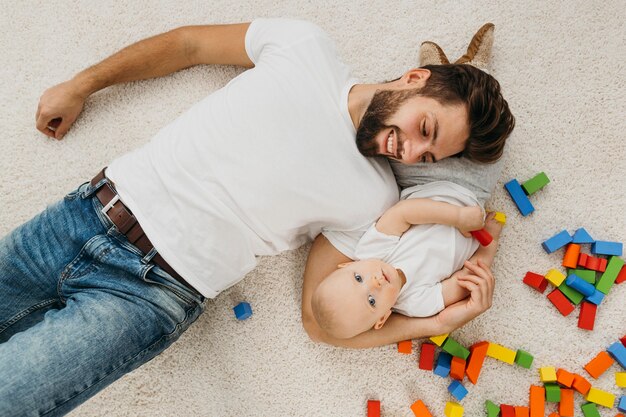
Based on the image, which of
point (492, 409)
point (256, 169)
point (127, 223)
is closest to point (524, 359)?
point (492, 409)

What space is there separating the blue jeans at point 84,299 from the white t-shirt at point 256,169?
0.09m

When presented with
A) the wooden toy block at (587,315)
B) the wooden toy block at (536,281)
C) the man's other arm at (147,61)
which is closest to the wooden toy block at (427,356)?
the wooden toy block at (536,281)

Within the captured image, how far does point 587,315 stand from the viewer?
1618 millimetres

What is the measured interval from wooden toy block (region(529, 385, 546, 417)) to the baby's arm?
1.99 feet

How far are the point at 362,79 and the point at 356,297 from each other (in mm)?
775

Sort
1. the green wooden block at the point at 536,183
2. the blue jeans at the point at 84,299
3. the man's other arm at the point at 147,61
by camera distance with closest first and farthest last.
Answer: the blue jeans at the point at 84,299 < the man's other arm at the point at 147,61 < the green wooden block at the point at 536,183

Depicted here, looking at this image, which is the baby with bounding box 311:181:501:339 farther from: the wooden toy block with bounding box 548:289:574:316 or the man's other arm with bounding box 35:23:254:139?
the man's other arm with bounding box 35:23:254:139

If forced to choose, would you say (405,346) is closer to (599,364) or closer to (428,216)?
(428,216)

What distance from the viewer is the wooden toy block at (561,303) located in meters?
1.62

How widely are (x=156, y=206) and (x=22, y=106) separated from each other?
0.71 metres

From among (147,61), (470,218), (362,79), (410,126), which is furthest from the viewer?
(362,79)

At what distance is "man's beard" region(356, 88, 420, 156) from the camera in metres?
1.31

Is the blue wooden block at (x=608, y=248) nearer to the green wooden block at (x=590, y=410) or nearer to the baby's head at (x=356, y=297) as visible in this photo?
the green wooden block at (x=590, y=410)

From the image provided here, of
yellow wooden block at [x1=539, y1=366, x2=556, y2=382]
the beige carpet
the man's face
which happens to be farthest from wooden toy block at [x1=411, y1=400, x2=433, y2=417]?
the man's face
